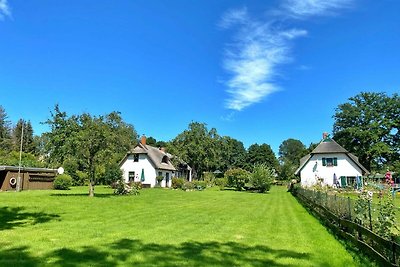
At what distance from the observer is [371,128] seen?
6072 cm

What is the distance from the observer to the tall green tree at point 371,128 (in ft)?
196

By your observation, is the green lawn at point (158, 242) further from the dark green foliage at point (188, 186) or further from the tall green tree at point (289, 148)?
the tall green tree at point (289, 148)

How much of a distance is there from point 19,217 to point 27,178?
911 inches

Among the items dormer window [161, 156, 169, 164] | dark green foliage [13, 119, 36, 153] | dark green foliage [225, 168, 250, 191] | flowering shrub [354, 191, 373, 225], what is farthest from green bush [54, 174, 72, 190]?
dark green foliage [13, 119, 36, 153]

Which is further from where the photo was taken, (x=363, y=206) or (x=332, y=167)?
(x=332, y=167)

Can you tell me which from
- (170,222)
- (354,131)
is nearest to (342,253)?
(170,222)

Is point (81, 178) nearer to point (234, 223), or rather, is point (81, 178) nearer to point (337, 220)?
point (234, 223)

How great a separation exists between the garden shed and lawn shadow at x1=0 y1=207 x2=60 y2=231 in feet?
60.8

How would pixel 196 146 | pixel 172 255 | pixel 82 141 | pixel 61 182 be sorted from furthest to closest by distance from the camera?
pixel 196 146 < pixel 61 182 < pixel 82 141 < pixel 172 255

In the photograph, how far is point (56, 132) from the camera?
963 inches

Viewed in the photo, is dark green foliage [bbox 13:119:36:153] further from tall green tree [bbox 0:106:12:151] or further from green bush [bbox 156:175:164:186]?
green bush [bbox 156:175:164:186]

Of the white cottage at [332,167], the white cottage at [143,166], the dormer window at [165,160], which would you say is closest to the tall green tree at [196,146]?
the dormer window at [165,160]

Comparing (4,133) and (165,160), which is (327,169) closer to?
(165,160)

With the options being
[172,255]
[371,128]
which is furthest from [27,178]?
[371,128]
